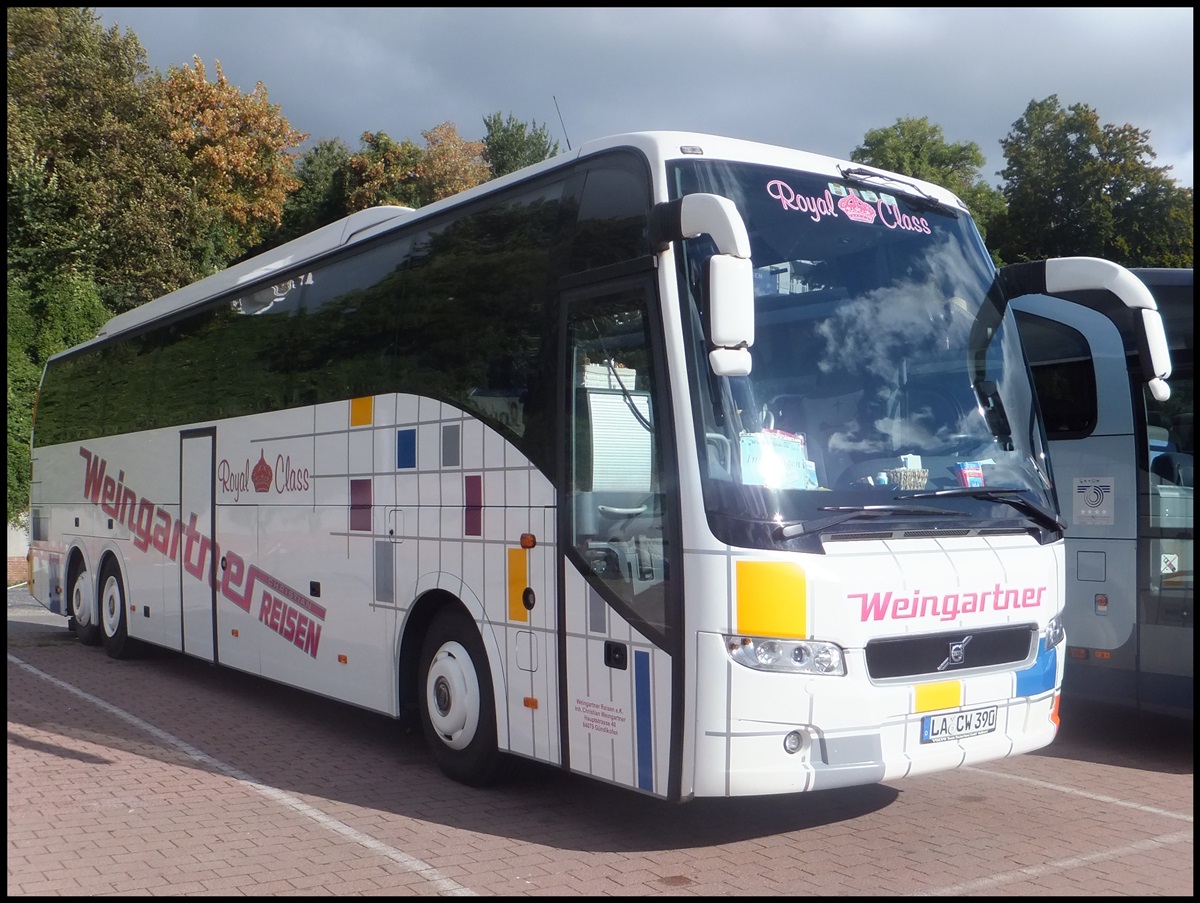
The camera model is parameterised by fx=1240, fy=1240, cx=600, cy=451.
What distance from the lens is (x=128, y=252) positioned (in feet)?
104

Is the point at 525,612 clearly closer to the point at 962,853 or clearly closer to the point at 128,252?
the point at 962,853

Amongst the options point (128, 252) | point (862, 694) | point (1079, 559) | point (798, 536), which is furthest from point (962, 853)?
point (128, 252)

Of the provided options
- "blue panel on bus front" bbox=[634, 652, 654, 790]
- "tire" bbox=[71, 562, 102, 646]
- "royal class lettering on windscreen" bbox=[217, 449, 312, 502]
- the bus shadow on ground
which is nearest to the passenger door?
"blue panel on bus front" bbox=[634, 652, 654, 790]

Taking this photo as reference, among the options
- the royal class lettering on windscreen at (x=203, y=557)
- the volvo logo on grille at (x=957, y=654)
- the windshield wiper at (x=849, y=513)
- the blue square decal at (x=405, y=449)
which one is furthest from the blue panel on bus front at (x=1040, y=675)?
the royal class lettering on windscreen at (x=203, y=557)

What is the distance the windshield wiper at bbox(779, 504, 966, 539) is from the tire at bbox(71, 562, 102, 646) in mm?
11244

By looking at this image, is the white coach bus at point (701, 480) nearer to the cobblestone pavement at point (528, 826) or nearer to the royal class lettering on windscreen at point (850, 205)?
the royal class lettering on windscreen at point (850, 205)

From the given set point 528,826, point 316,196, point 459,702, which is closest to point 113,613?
point 459,702

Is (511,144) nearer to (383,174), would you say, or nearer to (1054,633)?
(383,174)

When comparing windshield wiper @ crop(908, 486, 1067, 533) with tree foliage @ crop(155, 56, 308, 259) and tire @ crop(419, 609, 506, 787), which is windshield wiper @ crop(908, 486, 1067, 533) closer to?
tire @ crop(419, 609, 506, 787)

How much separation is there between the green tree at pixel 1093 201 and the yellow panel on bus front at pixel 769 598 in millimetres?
35635

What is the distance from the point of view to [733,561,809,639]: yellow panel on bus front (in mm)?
5586

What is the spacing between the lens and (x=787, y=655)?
564cm

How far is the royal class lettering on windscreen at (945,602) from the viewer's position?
19.0ft

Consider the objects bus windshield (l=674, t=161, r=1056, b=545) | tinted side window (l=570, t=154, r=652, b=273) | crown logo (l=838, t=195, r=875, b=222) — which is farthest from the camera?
crown logo (l=838, t=195, r=875, b=222)
